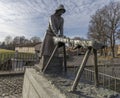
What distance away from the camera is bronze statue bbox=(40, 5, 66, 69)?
477 centimetres

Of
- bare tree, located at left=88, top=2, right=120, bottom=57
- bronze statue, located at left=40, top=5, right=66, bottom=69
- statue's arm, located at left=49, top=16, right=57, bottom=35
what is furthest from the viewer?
bare tree, located at left=88, top=2, right=120, bottom=57

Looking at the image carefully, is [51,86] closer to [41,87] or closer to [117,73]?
[41,87]

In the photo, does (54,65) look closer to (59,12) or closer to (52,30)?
(52,30)

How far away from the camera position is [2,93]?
6.40 m

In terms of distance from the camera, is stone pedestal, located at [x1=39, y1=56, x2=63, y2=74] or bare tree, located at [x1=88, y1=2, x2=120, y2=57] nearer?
stone pedestal, located at [x1=39, y1=56, x2=63, y2=74]

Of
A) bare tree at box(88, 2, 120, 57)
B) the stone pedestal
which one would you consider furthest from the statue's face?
bare tree at box(88, 2, 120, 57)

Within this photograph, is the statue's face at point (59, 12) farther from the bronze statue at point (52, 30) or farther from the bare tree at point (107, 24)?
the bare tree at point (107, 24)

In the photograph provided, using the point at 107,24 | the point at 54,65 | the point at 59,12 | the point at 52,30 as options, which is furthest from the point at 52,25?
the point at 107,24

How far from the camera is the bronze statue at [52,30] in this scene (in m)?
4.77

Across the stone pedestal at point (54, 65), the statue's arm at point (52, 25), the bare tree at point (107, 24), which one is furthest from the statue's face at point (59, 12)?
the bare tree at point (107, 24)

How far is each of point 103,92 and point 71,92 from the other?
573 mm

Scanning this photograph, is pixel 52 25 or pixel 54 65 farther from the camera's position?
pixel 54 65

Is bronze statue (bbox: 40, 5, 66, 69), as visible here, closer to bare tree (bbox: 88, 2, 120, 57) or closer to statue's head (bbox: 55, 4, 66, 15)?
statue's head (bbox: 55, 4, 66, 15)

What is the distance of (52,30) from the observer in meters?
4.81
